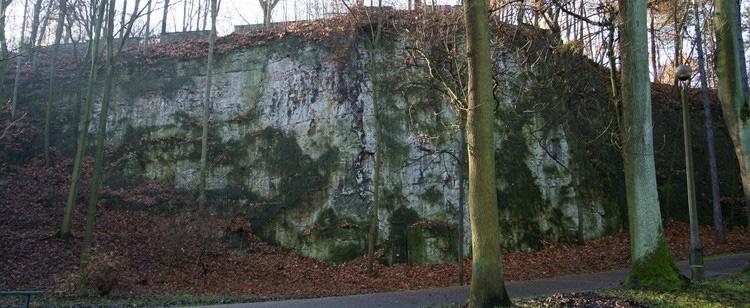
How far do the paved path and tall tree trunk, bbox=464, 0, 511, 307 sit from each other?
8.99 feet

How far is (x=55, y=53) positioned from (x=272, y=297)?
1953 cm

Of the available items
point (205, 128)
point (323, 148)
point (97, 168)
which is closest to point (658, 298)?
point (323, 148)

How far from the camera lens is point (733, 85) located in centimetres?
1179

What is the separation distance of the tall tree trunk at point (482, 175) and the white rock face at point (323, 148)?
9.69 metres

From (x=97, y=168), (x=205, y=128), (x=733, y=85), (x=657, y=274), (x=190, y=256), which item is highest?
(x=205, y=128)

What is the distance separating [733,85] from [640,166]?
4307mm

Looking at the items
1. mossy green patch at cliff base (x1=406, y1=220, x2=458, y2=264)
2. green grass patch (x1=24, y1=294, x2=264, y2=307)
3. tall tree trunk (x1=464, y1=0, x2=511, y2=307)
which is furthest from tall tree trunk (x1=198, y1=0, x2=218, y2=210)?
tall tree trunk (x1=464, y1=0, x2=511, y2=307)

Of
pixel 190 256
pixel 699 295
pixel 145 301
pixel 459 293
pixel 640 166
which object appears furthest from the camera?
pixel 190 256

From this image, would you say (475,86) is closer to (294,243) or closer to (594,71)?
(594,71)

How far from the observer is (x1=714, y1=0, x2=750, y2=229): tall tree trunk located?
11609 millimetres

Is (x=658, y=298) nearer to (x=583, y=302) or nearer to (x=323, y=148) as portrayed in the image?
(x=583, y=302)

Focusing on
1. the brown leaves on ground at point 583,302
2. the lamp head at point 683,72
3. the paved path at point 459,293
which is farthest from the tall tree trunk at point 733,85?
the brown leaves on ground at point 583,302

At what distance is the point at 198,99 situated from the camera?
76.7 feet

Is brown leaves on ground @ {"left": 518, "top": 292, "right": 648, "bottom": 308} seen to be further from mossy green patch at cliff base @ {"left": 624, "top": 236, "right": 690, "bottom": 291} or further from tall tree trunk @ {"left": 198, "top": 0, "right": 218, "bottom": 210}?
tall tree trunk @ {"left": 198, "top": 0, "right": 218, "bottom": 210}
